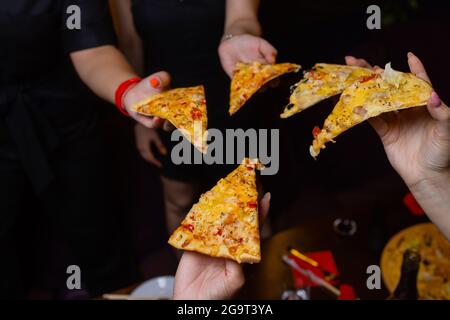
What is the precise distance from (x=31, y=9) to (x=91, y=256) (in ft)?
4.79

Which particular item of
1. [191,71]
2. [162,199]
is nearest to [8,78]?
[191,71]

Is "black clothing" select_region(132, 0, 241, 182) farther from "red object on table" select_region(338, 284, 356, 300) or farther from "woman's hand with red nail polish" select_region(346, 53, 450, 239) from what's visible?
"red object on table" select_region(338, 284, 356, 300)

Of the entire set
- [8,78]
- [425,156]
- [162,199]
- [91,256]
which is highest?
[8,78]

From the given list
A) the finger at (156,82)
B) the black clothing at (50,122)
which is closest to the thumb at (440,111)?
the finger at (156,82)

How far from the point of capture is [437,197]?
1.60 m

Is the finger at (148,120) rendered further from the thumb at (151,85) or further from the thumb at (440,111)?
the thumb at (440,111)

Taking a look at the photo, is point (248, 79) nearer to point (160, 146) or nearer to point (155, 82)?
point (155, 82)

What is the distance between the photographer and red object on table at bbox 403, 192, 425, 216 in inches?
83.0

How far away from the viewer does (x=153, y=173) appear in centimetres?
322

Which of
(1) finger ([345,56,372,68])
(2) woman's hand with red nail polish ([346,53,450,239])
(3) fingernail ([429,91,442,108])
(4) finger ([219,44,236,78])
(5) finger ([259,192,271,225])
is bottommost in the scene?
(5) finger ([259,192,271,225])

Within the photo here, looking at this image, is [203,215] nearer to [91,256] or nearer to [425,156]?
[425,156]

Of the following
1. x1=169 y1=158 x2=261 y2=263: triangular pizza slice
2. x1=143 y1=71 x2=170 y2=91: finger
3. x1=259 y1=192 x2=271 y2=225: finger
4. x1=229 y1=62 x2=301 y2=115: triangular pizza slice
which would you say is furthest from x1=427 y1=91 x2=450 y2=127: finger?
x1=143 y1=71 x2=170 y2=91: finger

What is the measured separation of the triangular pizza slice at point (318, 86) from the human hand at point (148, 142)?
2.55ft

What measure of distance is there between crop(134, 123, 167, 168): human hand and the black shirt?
0.29 metres
